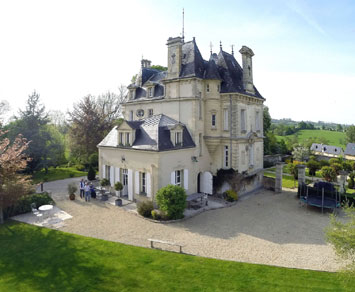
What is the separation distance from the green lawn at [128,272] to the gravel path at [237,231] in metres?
0.98

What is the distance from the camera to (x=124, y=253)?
12.3 meters

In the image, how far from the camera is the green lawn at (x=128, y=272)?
979 centimetres

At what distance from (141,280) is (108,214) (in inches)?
352

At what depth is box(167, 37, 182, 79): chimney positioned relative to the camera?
23875 millimetres

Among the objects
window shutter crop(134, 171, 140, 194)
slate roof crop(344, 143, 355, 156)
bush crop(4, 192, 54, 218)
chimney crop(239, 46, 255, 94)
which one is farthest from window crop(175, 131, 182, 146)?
slate roof crop(344, 143, 355, 156)

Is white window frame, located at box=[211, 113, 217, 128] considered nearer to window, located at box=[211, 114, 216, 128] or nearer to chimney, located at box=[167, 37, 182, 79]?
window, located at box=[211, 114, 216, 128]

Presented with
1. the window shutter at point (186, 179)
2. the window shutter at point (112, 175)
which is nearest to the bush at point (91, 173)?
the window shutter at point (112, 175)

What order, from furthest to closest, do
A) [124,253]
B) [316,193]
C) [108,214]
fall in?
1. [316,193]
2. [108,214]
3. [124,253]

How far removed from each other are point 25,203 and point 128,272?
39.8 ft

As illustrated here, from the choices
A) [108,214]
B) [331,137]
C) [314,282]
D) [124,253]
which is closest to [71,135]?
[108,214]

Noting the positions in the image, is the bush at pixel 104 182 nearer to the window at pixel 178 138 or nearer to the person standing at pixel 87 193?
the person standing at pixel 87 193

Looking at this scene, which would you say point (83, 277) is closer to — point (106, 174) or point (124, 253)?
point (124, 253)

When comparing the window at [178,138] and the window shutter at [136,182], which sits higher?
the window at [178,138]

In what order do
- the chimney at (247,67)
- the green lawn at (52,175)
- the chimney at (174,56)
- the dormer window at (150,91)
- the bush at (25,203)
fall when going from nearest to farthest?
the bush at (25,203), the chimney at (174,56), the chimney at (247,67), the dormer window at (150,91), the green lawn at (52,175)
